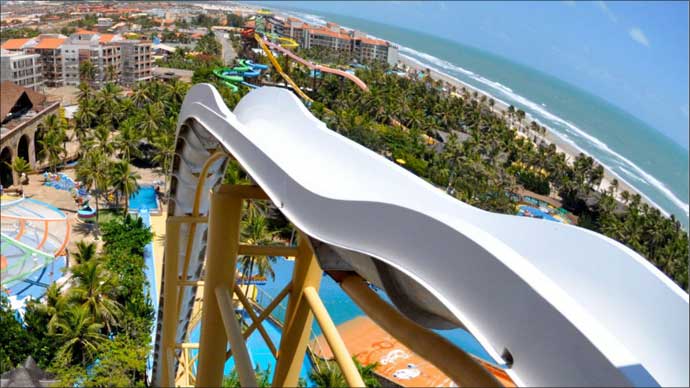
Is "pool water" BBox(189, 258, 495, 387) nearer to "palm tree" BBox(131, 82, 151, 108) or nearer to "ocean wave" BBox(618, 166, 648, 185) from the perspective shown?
"palm tree" BBox(131, 82, 151, 108)

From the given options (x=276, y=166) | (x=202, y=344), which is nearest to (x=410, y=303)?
(x=276, y=166)

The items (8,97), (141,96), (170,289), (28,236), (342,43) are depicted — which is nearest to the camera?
(170,289)

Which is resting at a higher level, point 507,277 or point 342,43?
point 507,277

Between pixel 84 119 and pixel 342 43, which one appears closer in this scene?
pixel 84 119

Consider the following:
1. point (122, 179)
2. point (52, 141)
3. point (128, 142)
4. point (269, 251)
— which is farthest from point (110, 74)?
point (269, 251)

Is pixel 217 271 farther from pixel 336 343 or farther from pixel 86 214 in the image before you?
pixel 86 214

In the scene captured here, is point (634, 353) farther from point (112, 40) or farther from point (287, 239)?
point (112, 40)

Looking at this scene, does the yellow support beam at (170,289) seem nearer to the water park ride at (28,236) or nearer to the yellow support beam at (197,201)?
the yellow support beam at (197,201)
